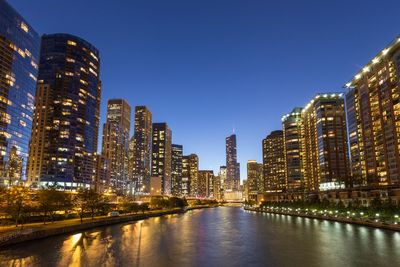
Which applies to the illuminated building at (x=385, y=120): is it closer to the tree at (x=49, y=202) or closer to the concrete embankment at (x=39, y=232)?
the concrete embankment at (x=39, y=232)

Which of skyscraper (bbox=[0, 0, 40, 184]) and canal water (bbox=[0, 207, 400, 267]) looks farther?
skyscraper (bbox=[0, 0, 40, 184])

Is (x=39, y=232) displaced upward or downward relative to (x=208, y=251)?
upward

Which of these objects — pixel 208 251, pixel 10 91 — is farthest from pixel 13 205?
pixel 10 91

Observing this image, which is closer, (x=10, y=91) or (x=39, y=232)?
(x=39, y=232)

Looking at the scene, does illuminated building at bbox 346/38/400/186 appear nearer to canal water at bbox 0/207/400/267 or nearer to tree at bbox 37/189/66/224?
canal water at bbox 0/207/400/267

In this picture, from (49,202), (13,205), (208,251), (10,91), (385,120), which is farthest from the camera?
(10,91)

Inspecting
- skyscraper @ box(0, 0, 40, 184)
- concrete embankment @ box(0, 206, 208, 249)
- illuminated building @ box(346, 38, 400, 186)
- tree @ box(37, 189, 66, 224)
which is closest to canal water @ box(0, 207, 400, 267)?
concrete embankment @ box(0, 206, 208, 249)

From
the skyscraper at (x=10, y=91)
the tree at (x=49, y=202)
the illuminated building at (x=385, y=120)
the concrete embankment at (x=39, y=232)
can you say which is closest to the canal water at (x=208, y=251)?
the concrete embankment at (x=39, y=232)

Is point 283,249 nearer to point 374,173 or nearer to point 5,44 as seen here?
point 374,173

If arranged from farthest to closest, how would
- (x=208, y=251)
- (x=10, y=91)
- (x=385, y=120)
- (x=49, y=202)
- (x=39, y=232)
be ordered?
1. (x=10, y=91)
2. (x=385, y=120)
3. (x=49, y=202)
4. (x=39, y=232)
5. (x=208, y=251)

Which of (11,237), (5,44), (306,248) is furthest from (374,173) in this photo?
(5,44)

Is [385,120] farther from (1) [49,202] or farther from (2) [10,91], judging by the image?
(2) [10,91]

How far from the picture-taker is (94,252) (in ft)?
192

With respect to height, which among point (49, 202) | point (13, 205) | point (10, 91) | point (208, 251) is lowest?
point (208, 251)
